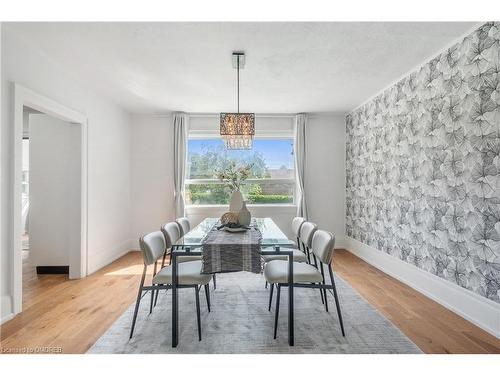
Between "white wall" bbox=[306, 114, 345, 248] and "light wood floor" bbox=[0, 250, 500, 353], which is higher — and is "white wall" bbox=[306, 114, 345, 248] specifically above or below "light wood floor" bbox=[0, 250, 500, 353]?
above

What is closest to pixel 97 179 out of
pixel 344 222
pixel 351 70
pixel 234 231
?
pixel 234 231

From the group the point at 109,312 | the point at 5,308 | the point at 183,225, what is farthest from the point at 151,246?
the point at 5,308

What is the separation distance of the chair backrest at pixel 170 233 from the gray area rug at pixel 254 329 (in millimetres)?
659

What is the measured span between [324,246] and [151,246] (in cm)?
138

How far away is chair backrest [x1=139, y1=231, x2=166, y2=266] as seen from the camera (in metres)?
2.12

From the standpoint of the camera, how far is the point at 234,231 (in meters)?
2.54

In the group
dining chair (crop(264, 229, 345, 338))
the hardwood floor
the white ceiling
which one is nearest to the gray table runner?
dining chair (crop(264, 229, 345, 338))

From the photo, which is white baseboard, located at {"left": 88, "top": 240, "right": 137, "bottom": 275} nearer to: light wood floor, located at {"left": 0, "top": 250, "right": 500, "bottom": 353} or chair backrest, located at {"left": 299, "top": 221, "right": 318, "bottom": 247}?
light wood floor, located at {"left": 0, "top": 250, "right": 500, "bottom": 353}

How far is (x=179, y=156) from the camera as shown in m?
5.13

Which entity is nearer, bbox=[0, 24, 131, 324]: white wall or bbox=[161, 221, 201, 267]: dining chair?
bbox=[0, 24, 131, 324]: white wall

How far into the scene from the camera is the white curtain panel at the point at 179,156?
5109 mm

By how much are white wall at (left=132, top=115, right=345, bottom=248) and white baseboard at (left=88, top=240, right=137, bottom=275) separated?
25 cm

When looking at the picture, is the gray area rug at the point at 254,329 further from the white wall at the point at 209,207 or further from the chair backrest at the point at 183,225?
the white wall at the point at 209,207

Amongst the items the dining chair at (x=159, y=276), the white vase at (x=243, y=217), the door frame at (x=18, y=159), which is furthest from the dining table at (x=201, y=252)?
the door frame at (x=18, y=159)
